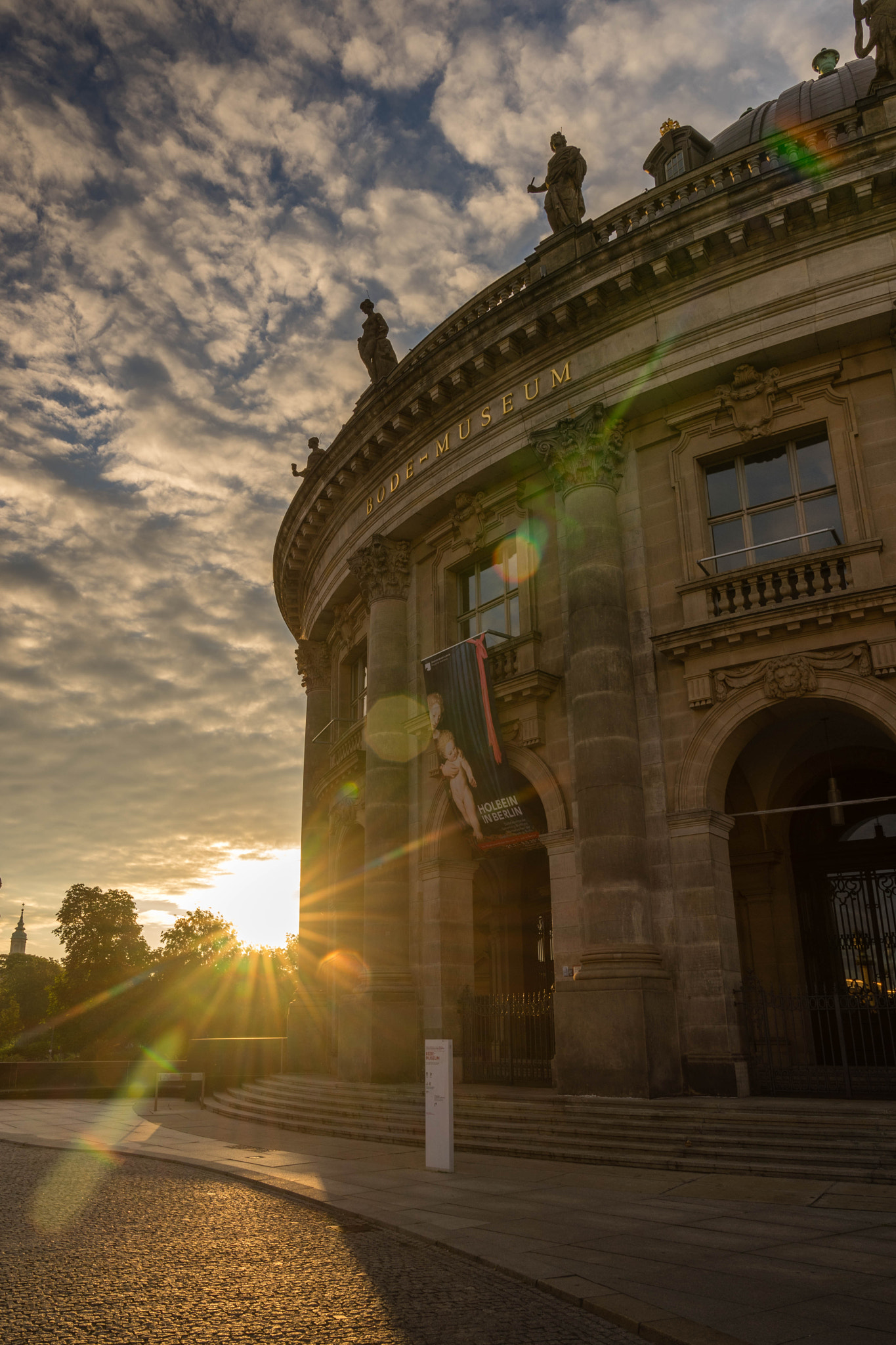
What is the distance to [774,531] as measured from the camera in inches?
675

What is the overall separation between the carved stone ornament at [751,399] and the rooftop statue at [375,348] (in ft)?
36.3

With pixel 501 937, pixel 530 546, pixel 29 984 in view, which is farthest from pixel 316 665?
pixel 29 984

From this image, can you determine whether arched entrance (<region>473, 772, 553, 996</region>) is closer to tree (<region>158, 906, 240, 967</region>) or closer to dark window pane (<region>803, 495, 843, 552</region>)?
dark window pane (<region>803, 495, 843, 552</region>)

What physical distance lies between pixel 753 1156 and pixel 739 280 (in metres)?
14.0

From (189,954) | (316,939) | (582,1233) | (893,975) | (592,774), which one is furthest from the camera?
(189,954)

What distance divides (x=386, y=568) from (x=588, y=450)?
680 centimetres

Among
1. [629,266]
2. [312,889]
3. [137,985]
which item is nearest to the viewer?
[629,266]

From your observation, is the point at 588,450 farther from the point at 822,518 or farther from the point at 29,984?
the point at 29,984

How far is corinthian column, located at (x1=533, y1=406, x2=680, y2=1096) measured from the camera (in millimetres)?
14805

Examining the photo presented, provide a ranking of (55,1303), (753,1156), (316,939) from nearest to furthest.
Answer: (55,1303) → (753,1156) → (316,939)

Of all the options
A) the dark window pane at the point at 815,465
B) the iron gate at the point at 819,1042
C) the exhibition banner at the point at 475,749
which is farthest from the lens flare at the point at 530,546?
the iron gate at the point at 819,1042

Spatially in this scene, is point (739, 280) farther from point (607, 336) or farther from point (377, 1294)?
point (377, 1294)

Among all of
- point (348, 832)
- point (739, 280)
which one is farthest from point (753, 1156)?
point (348, 832)

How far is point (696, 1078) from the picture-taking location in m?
14.8
